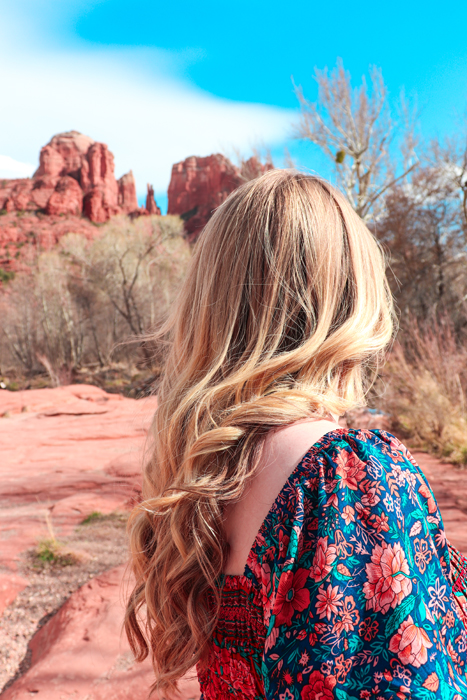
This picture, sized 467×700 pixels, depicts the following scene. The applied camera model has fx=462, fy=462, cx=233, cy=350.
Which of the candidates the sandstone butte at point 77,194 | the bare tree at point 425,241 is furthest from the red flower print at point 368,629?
the sandstone butte at point 77,194

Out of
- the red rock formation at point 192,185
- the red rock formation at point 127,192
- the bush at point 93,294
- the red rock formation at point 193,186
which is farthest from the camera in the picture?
the red rock formation at point 127,192

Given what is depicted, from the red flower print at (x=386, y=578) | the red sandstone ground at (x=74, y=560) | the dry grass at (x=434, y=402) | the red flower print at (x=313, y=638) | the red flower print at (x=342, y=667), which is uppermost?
the red flower print at (x=386, y=578)

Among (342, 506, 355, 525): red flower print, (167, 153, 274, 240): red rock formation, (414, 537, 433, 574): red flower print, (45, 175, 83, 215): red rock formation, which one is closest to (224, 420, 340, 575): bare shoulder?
(342, 506, 355, 525): red flower print

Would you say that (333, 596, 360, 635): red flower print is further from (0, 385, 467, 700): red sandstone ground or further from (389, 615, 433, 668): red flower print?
(0, 385, 467, 700): red sandstone ground

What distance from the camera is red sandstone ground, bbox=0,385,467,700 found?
1991mm

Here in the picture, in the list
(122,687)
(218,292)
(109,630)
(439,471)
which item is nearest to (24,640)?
(109,630)

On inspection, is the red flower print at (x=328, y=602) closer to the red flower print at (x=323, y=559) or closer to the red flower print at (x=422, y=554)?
the red flower print at (x=323, y=559)

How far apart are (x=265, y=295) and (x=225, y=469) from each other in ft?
1.17

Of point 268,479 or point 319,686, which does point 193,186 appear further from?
point 319,686

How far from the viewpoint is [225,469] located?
0.87 metres

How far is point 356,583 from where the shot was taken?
679 millimetres

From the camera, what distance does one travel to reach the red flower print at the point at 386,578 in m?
0.67

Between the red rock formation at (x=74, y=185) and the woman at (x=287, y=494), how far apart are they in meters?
68.9

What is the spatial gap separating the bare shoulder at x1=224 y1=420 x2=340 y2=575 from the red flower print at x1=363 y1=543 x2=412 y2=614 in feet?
0.60
